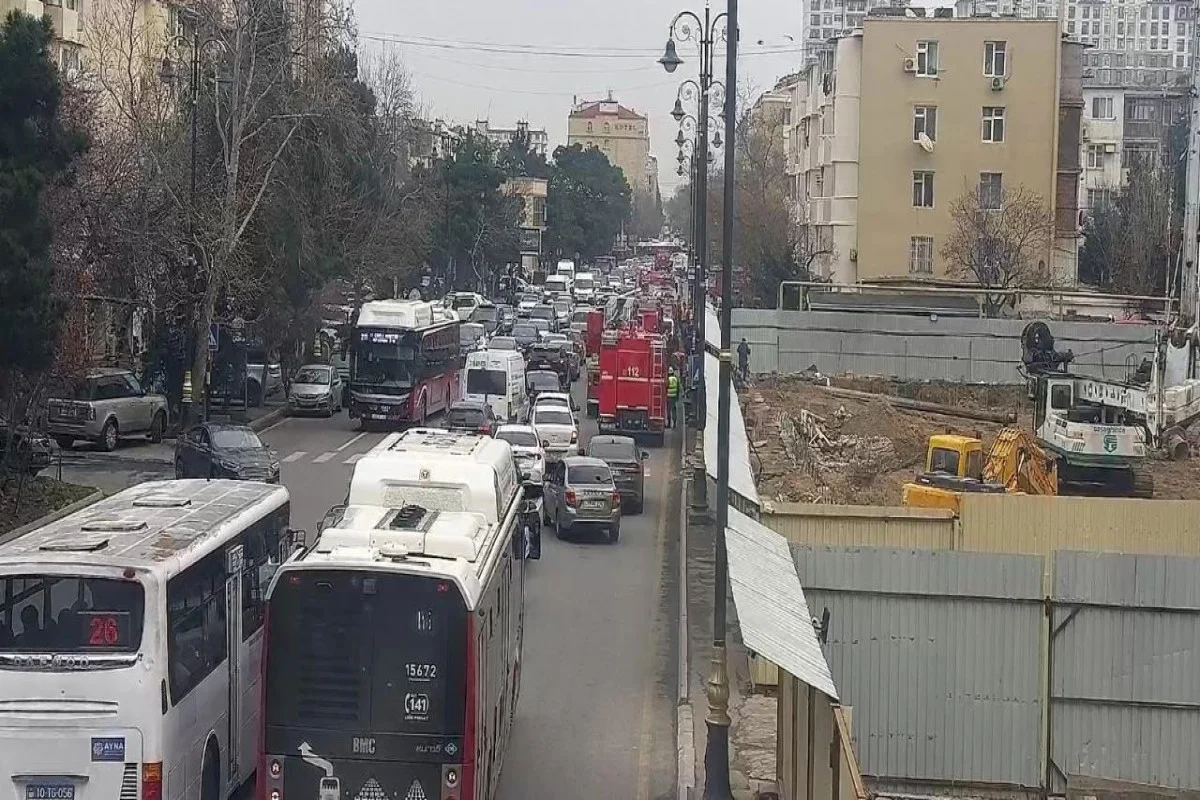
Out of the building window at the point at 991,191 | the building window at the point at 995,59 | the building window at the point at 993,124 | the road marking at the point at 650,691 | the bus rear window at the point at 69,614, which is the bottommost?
the road marking at the point at 650,691

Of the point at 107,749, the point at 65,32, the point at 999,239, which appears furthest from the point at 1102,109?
the point at 107,749

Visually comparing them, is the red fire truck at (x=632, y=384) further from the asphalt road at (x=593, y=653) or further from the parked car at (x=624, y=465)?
the parked car at (x=624, y=465)

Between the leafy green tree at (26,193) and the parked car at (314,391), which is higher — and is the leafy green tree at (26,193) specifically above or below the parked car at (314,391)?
above

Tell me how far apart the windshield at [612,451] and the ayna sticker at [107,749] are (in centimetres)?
2019

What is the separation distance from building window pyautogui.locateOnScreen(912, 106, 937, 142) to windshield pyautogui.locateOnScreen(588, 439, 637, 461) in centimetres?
3400

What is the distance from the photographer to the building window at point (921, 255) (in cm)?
6162

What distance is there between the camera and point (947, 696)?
46.5ft

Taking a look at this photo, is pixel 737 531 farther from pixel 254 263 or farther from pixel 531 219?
pixel 531 219

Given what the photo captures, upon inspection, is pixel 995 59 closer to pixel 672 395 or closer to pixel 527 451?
pixel 672 395

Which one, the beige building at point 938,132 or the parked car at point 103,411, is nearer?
the parked car at point 103,411

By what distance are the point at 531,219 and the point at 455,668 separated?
127m

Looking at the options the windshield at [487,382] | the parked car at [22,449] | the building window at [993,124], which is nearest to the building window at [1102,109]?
the building window at [993,124]

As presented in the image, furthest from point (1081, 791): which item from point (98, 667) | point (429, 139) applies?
point (429, 139)

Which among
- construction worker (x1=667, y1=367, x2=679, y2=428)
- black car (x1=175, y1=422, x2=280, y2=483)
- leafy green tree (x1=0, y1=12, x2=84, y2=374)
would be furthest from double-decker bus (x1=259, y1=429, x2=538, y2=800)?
construction worker (x1=667, y1=367, x2=679, y2=428)
